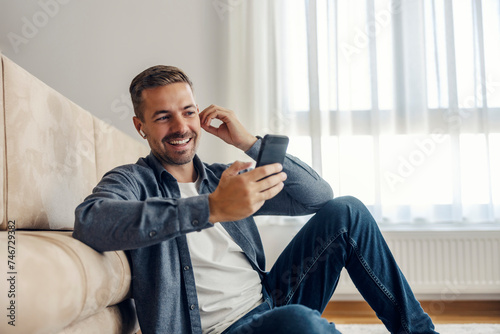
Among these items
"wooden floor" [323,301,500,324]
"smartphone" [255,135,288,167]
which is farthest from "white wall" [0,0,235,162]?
"smartphone" [255,135,288,167]

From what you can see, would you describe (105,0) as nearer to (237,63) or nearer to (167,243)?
→ (237,63)

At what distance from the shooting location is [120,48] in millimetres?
2730

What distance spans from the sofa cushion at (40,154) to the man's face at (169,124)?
0.73 feet

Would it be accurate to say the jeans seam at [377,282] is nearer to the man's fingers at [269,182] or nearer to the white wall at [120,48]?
the man's fingers at [269,182]

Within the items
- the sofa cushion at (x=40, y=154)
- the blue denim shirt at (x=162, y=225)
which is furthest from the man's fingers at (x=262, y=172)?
the sofa cushion at (x=40, y=154)

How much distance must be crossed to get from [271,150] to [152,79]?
418 millimetres

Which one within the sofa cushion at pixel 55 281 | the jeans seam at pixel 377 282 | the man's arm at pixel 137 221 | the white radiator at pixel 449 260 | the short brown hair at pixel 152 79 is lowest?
the white radiator at pixel 449 260

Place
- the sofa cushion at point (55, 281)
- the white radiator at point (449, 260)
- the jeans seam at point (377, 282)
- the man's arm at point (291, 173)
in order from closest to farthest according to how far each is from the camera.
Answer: the sofa cushion at point (55, 281), the jeans seam at point (377, 282), the man's arm at point (291, 173), the white radiator at point (449, 260)

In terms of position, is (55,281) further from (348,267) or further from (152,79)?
(348,267)

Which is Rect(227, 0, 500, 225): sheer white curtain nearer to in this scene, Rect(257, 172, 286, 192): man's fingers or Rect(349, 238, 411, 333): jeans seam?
Rect(349, 238, 411, 333): jeans seam

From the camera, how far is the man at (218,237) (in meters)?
0.87

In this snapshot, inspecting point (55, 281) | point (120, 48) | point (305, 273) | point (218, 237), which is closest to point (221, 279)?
point (218, 237)

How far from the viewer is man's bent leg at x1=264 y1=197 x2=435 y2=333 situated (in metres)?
1.17

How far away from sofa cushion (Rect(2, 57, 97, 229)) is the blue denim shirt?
0.51ft
